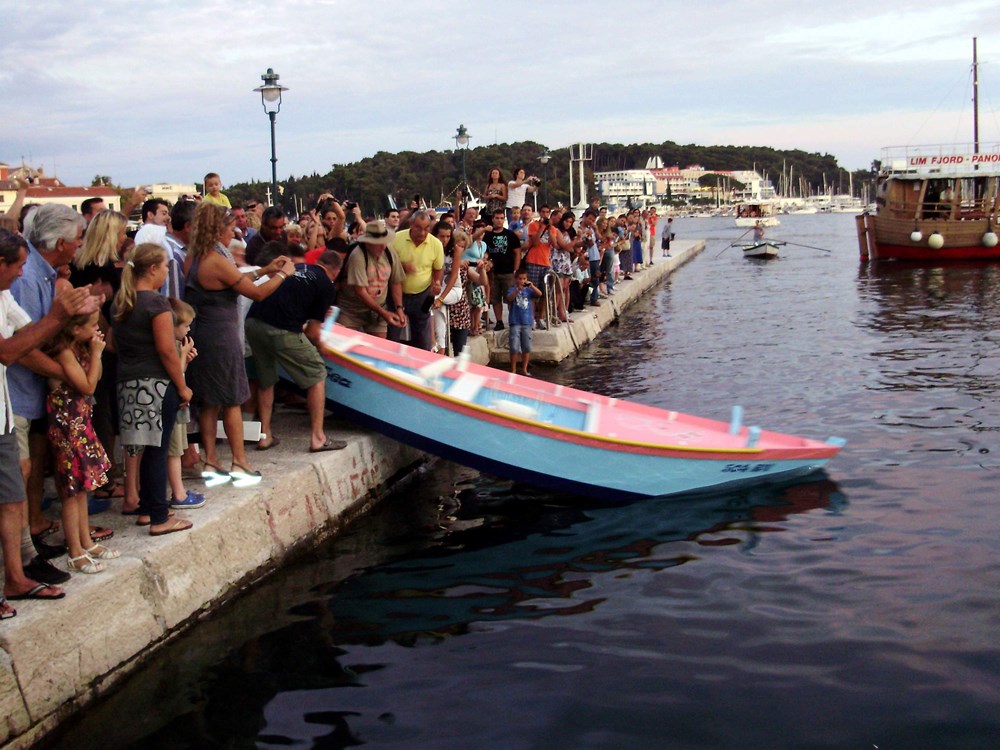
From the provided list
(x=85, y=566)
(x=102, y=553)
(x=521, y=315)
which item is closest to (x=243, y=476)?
(x=102, y=553)

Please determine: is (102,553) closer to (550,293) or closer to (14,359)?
(14,359)

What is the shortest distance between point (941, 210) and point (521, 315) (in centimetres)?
2915

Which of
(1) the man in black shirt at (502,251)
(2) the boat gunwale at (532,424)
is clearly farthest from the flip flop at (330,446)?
(1) the man in black shirt at (502,251)

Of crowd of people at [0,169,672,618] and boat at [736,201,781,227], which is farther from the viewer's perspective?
boat at [736,201,781,227]

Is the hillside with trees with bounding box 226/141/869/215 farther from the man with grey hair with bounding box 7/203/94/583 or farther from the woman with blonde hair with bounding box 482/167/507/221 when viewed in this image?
the man with grey hair with bounding box 7/203/94/583

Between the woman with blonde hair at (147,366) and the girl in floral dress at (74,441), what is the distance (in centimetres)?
43

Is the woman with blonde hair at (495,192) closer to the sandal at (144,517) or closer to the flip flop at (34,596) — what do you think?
the sandal at (144,517)

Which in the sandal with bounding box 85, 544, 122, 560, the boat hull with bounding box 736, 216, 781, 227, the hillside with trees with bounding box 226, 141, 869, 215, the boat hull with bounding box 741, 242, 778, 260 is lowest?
the sandal with bounding box 85, 544, 122, 560

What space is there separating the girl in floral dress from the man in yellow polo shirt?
15.7 feet

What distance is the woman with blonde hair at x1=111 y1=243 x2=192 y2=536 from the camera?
220 inches

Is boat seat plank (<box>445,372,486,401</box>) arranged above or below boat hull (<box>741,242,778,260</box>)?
below

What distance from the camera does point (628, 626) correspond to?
5699 mm

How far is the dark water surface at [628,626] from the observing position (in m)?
4.65

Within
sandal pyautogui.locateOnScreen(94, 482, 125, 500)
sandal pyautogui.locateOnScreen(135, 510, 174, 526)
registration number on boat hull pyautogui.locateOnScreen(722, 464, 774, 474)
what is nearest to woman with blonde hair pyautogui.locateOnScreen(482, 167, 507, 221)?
registration number on boat hull pyautogui.locateOnScreen(722, 464, 774, 474)
